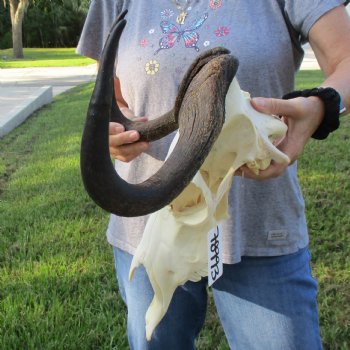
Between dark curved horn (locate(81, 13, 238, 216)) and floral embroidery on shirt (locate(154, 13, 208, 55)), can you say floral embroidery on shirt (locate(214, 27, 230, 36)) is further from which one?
dark curved horn (locate(81, 13, 238, 216))

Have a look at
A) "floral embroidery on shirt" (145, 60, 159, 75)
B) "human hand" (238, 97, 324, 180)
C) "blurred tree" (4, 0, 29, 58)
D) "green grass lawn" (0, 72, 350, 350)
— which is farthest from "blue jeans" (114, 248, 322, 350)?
"blurred tree" (4, 0, 29, 58)

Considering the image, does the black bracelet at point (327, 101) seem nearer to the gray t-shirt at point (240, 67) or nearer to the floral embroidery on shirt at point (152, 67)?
the gray t-shirt at point (240, 67)

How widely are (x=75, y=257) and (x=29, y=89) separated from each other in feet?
34.0

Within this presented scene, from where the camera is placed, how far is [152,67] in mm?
1767

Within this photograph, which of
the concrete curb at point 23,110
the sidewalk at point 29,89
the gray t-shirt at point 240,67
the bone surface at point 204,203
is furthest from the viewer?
the sidewalk at point 29,89

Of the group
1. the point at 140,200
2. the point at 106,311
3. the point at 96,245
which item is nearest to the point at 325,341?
the point at 106,311

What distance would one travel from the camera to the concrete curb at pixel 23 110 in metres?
8.34

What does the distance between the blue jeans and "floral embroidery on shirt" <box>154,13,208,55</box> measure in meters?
0.66

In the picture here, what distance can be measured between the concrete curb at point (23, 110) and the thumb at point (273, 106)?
6.99 m

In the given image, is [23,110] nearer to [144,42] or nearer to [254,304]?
[144,42]

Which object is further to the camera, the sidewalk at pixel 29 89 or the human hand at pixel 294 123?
the sidewalk at pixel 29 89

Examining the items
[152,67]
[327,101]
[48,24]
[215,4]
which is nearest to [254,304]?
[327,101]

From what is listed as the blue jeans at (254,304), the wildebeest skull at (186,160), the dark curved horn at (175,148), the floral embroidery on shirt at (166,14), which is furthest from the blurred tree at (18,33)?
the dark curved horn at (175,148)

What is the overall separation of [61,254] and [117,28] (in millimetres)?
2856
